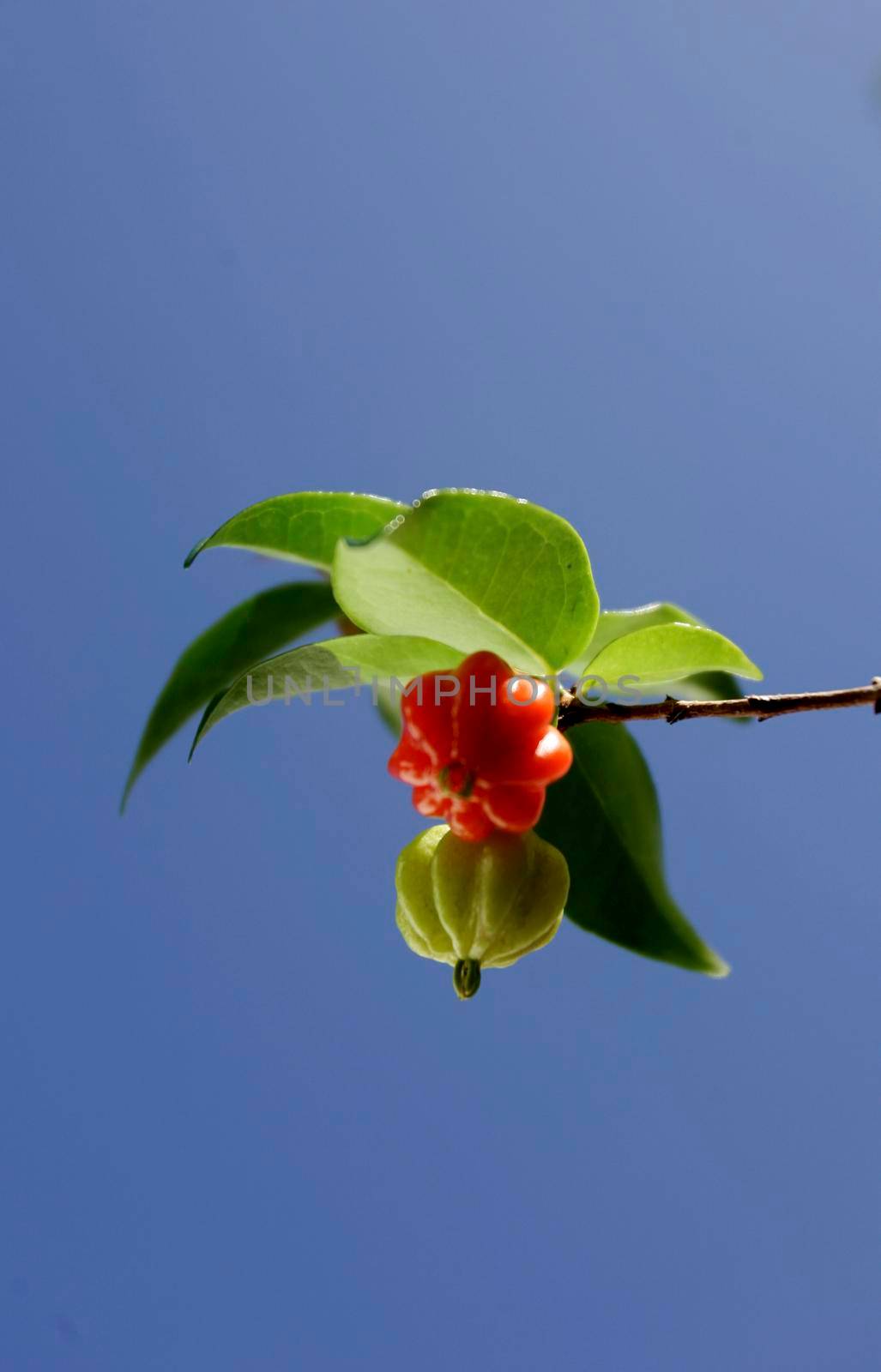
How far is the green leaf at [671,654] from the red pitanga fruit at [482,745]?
0.13 metres

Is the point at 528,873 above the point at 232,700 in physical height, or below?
below

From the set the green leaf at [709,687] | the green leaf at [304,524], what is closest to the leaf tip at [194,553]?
the green leaf at [304,524]

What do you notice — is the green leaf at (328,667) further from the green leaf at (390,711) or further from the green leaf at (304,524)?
the green leaf at (390,711)

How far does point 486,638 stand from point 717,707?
0.25m

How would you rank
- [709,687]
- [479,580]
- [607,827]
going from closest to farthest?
[479,580] < [607,827] < [709,687]

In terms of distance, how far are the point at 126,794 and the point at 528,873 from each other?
519 millimetres

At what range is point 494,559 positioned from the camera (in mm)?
1045

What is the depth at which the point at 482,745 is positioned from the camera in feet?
3.65

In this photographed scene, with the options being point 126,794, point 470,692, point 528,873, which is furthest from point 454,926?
point 126,794

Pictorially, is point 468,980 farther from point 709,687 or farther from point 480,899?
point 709,687

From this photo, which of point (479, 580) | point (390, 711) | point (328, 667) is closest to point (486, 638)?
point (479, 580)

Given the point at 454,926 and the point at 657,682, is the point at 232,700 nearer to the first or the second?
the point at 454,926

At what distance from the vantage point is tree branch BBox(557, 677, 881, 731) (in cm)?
107

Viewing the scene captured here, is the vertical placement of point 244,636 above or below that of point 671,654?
above
